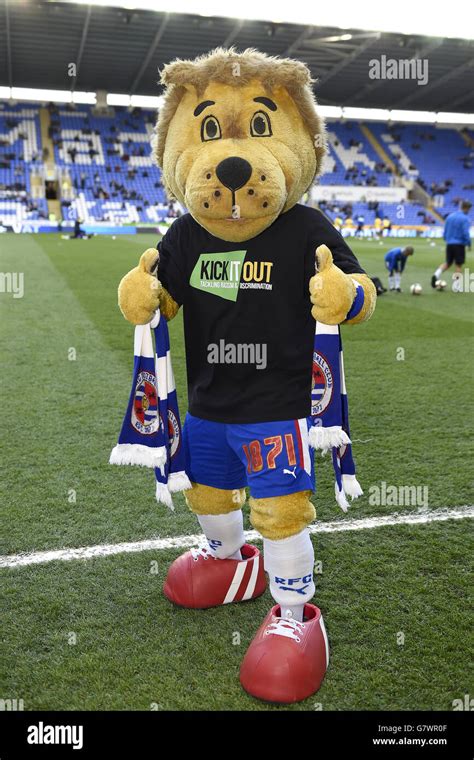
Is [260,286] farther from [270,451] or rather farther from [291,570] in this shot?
[291,570]

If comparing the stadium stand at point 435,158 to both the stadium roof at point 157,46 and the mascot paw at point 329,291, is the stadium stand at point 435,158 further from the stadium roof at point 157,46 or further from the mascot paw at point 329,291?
the mascot paw at point 329,291

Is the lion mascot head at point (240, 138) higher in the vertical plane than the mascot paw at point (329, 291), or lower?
higher

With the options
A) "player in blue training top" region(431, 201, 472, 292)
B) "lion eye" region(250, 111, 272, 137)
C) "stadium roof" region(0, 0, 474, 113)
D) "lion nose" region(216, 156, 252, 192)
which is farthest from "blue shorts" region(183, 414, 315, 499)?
"stadium roof" region(0, 0, 474, 113)

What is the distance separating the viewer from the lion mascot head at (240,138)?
2088mm

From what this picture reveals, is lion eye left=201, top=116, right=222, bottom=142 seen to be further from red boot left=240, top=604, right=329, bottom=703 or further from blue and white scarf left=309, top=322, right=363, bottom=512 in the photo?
red boot left=240, top=604, right=329, bottom=703

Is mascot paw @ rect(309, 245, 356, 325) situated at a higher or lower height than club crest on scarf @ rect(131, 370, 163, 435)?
higher

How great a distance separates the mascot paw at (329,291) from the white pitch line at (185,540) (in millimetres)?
1445

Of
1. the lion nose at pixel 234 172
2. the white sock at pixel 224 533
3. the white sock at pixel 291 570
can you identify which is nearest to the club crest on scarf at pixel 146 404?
the white sock at pixel 224 533

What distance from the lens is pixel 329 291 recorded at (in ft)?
6.84

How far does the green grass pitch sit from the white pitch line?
0.05 meters

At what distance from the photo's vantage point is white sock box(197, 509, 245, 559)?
8.53 feet
